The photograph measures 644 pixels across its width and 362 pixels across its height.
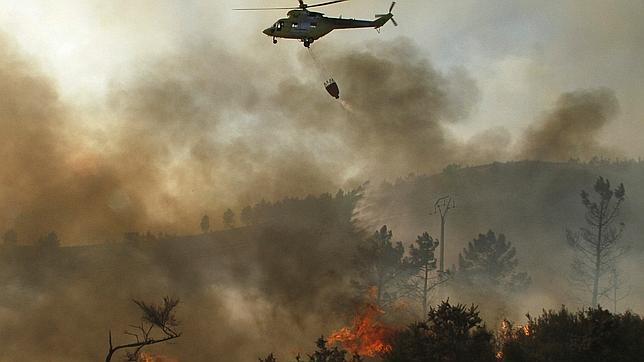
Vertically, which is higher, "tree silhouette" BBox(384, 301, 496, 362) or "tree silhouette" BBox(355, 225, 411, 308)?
"tree silhouette" BBox(355, 225, 411, 308)

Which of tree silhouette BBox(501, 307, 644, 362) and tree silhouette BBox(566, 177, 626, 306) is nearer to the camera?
tree silhouette BBox(501, 307, 644, 362)

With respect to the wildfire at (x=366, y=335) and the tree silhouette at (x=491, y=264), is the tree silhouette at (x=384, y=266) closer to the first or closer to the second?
the wildfire at (x=366, y=335)

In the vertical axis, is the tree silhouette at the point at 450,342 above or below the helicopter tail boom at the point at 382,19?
below

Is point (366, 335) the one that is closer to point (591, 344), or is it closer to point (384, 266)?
point (384, 266)

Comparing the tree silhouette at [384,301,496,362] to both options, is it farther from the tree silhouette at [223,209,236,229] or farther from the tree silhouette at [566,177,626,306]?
the tree silhouette at [223,209,236,229]

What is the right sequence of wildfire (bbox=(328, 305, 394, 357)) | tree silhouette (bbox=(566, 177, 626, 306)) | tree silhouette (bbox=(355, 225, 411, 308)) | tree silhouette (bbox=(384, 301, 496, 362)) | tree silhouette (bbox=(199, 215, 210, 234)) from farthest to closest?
tree silhouette (bbox=(199, 215, 210, 234)) → tree silhouette (bbox=(355, 225, 411, 308)) → tree silhouette (bbox=(566, 177, 626, 306)) → wildfire (bbox=(328, 305, 394, 357)) → tree silhouette (bbox=(384, 301, 496, 362))

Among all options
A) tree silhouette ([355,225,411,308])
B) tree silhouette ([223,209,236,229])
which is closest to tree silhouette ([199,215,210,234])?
tree silhouette ([223,209,236,229])

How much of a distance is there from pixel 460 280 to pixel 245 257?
4142 centimetres

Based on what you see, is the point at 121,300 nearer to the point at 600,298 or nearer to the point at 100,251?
the point at 100,251

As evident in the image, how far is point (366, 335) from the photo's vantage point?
60.4 metres

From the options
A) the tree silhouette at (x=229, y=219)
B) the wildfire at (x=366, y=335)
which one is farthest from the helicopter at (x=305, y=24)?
the tree silhouette at (x=229, y=219)

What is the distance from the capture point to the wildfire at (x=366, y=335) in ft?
189

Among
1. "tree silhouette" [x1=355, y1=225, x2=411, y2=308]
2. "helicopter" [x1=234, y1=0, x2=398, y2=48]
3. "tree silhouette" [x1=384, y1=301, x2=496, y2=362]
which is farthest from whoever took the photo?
"tree silhouette" [x1=355, y1=225, x2=411, y2=308]

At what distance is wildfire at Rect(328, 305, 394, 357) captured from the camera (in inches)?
2269
